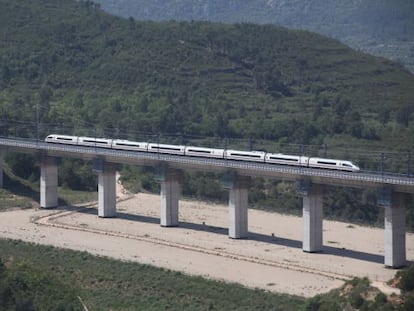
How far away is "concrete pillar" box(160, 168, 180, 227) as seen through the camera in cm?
7556

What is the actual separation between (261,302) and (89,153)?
2860 centimetres

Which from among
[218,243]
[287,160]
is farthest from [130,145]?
[287,160]

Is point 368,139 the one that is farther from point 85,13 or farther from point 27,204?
point 85,13

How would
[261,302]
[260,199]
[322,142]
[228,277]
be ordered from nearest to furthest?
[261,302] → [228,277] → [260,199] → [322,142]

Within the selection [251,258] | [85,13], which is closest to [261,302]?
[251,258]

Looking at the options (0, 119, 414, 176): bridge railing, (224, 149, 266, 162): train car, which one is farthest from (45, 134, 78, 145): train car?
(224, 149, 266, 162): train car

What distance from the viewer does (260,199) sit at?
90375 millimetres

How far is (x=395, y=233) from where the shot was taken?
2459 inches

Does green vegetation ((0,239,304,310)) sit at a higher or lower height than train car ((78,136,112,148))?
lower

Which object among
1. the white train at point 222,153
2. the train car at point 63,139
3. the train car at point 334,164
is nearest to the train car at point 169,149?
the white train at point 222,153

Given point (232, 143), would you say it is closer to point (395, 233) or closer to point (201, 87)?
point (201, 87)

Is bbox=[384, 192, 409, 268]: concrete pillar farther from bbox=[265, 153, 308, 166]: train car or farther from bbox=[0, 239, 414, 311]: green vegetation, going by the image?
bbox=[265, 153, 308, 166]: train car

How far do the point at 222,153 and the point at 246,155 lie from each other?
1.96 m

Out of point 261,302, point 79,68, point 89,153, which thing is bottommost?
point 261,302
